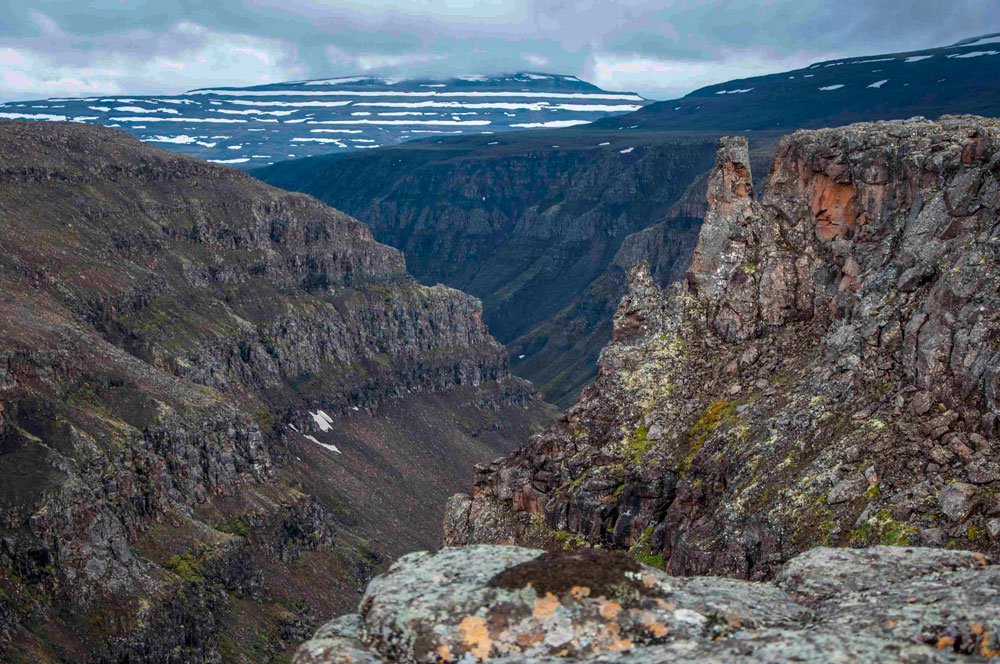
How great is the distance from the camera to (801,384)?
65.0 meters

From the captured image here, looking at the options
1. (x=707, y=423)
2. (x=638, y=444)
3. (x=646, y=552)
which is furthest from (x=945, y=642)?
(x=638, y=444)

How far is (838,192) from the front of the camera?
73938 millimetres

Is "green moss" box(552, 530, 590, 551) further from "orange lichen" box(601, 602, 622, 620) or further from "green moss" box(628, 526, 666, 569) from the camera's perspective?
"orange lichen" box(601, 602, 622, 620)

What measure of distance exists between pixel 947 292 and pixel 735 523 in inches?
642

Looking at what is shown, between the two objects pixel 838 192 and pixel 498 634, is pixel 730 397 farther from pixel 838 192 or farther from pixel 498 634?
pixel 498 634

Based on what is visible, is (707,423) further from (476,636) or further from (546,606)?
(476,636)

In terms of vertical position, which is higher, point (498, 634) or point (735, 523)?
point (498, 634)

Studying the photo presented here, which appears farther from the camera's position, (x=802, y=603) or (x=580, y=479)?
(x=580, y=479)

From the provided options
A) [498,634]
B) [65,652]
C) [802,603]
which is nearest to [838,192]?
[802,603]

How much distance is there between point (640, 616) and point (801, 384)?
123 ft

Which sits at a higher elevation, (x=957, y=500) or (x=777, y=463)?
(x=957, y=500)

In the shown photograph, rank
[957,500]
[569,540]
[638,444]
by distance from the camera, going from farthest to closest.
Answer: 1. [638,444]
2. [569,540]
3. [957,500]

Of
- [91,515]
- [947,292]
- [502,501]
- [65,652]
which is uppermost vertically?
[947,292]

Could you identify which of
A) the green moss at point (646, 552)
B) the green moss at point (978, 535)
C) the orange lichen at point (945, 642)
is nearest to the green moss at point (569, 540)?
the green moss at point (646, 552)
